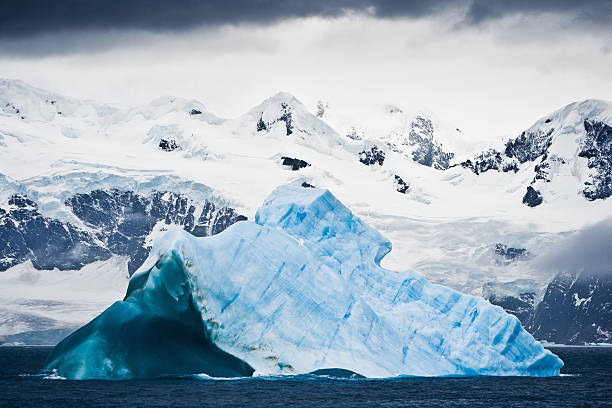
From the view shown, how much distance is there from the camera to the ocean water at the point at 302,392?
226 ft

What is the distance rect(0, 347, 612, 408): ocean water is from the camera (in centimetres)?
6894

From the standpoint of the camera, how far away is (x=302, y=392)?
7525 centimetres

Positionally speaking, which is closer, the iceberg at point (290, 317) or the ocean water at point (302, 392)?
the ocean water at point (302, 392)

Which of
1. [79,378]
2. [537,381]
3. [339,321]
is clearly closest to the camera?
[79,378]

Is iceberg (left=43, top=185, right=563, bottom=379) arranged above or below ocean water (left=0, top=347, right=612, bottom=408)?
above

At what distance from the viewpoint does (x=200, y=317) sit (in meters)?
77.9

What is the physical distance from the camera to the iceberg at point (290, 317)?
76.6 metres

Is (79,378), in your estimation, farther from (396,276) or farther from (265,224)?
(396,276)

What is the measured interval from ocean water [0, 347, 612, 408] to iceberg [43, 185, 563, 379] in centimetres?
136

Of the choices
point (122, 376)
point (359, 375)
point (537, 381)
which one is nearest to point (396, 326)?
point (359, 375)

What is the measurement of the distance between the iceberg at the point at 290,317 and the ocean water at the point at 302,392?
53.5 inches

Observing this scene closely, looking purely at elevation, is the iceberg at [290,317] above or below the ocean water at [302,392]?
above

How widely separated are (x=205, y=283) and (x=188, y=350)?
4422 mm

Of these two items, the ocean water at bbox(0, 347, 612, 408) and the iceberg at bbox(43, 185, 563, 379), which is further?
the iceberg at bbox(43, 185, 563, 379)
